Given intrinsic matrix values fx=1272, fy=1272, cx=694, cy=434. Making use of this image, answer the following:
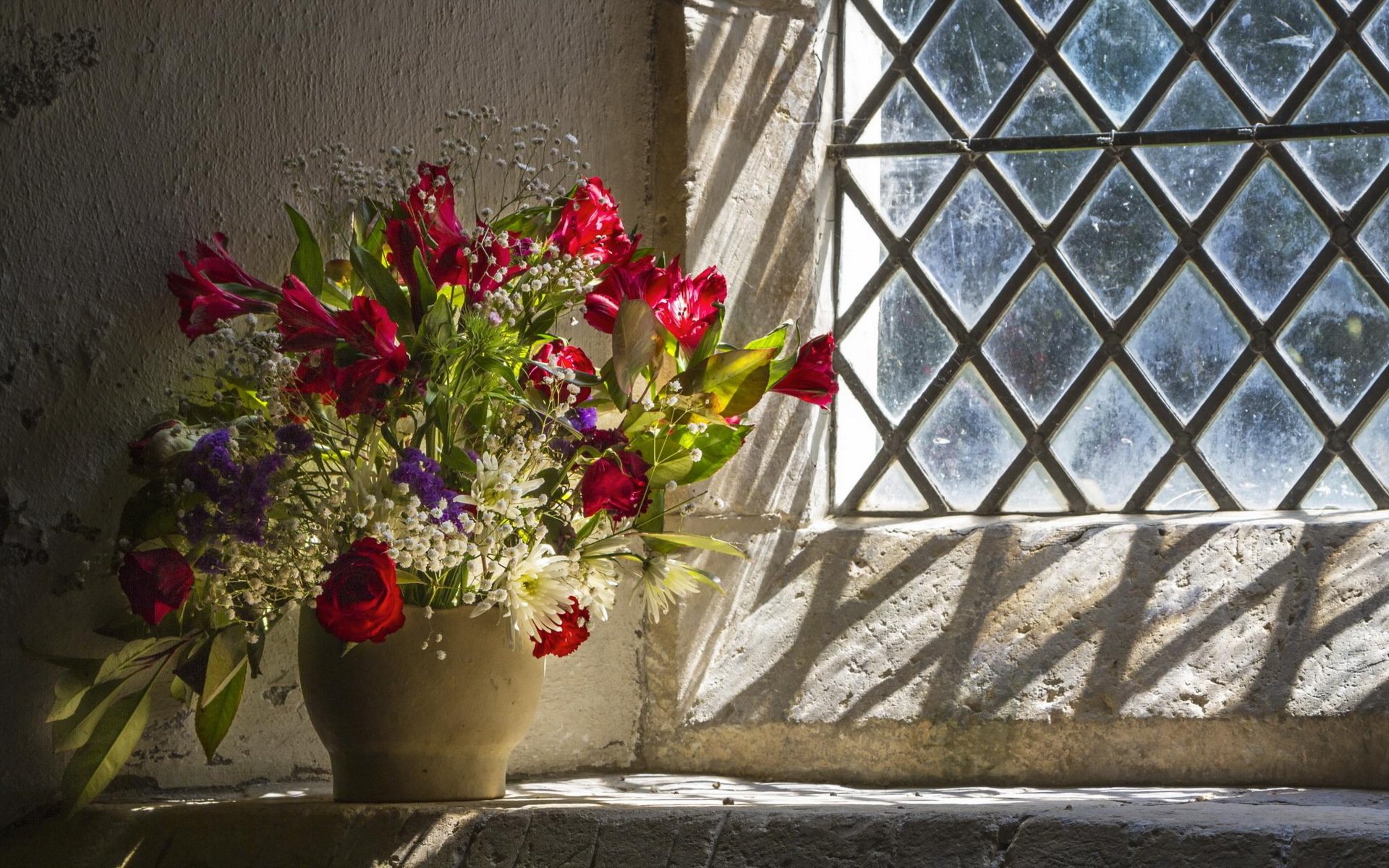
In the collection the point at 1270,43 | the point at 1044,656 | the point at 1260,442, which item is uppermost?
the point at 1270,43

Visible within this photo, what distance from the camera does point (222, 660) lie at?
1.34 metres

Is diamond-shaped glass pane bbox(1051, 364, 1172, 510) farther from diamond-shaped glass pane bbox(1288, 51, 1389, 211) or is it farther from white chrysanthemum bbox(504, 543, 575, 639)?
white chrysanthemum bbox(504, 543, 575, 639)

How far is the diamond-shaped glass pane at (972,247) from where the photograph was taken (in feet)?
6.07

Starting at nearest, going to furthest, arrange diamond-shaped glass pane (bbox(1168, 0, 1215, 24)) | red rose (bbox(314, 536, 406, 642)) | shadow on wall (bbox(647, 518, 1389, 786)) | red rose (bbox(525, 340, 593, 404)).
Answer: red rose (bbox(314, 536, 406, 642)) → red rose (bbox(525, 340, 593, 404)) → shadow on wall (bbox(647, 518, 1389, 786)) → diamond-shaped glass pane (bbox(1168, 0, 1215, 24))

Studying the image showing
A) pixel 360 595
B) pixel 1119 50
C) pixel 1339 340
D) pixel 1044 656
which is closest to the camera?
pixel 360 595

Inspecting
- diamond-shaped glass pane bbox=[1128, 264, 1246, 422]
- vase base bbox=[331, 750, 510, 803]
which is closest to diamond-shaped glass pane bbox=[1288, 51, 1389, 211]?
diamond-shaped glass pane bbox=[1128, 264, 1246, 422]

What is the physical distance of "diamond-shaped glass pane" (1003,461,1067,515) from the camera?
180 cm

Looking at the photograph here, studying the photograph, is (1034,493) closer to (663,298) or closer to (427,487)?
(663,298)

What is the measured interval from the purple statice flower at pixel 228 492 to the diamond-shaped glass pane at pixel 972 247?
1.01 m

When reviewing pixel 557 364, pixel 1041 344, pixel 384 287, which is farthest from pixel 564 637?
pixel 1041 344

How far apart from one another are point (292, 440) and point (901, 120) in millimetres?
1067

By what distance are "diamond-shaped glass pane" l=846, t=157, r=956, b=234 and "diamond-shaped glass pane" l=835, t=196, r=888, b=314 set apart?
0.03 metres

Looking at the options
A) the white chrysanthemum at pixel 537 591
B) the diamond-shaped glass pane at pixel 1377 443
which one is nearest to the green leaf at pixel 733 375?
the white chrysanthemum at pixel 537 591

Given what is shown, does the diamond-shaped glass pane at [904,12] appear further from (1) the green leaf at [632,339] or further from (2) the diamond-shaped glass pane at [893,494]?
(1) the green leaf at [632,339]
